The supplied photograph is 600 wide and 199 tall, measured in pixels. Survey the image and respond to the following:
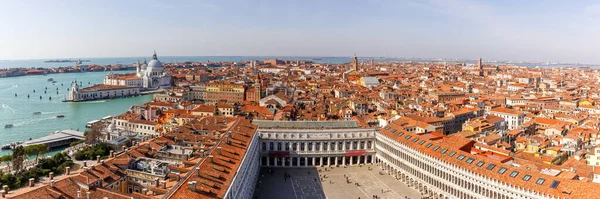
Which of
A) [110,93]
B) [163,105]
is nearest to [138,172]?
[163,105]

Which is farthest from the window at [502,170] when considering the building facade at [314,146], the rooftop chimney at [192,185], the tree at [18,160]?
the tree at [18,160]

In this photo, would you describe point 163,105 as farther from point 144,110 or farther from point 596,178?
point 596,178

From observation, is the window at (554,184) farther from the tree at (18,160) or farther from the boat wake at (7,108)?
the boat wake at (7,108)

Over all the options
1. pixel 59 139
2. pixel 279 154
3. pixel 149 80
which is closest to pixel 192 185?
pixel 279 154

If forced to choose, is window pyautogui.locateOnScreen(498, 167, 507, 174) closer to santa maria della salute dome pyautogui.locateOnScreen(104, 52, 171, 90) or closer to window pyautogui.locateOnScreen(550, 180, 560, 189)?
window pyautogui.locateOnScreen(550, 180, 560, 189)

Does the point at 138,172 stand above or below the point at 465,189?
above

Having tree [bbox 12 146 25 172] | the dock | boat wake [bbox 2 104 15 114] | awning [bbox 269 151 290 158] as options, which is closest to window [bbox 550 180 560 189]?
awning [bbox 269 151 290 158]

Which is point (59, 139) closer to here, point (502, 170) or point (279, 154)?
point (279, 154)

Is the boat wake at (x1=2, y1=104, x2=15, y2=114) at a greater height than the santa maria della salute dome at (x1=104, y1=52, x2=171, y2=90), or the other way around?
the santa maria della salute dome at (x1=104, y1=52, x2=171, y2=90)
